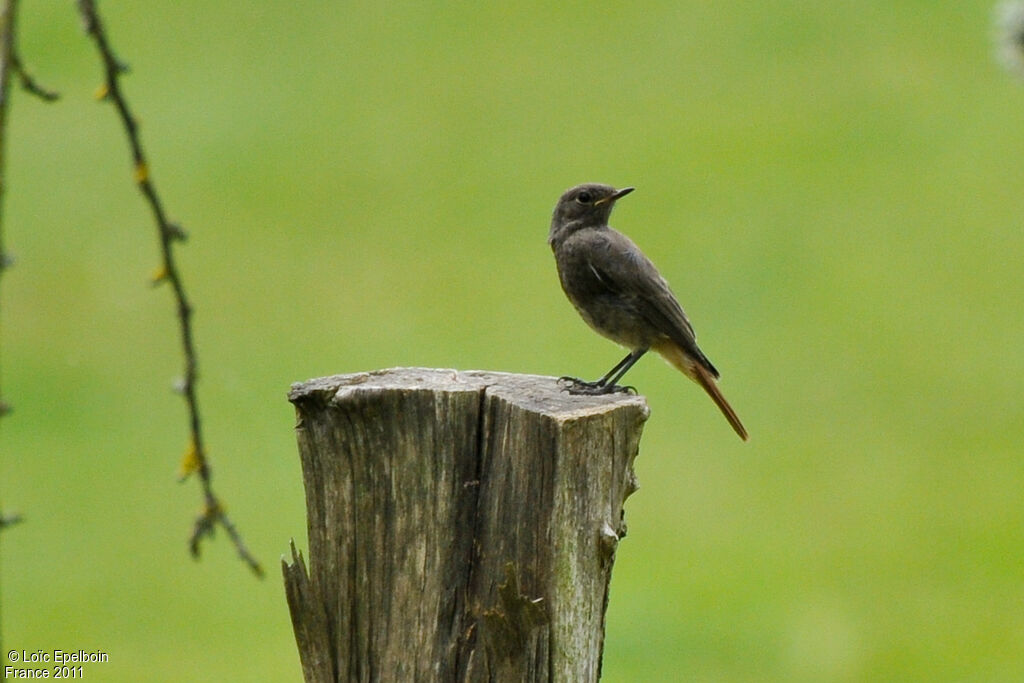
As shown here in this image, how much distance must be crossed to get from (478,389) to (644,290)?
1538 mm

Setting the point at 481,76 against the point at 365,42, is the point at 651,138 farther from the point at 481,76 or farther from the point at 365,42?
the point at 365,42

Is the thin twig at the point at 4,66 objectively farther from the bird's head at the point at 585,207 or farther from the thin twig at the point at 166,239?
the bird's head at the point at 585,207

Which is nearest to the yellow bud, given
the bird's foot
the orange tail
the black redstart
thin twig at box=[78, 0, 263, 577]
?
thin twig at box=[78, 0, 263, 577]

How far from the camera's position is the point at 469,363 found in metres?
11.4

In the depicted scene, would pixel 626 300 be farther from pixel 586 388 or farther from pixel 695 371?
pixel 586 388

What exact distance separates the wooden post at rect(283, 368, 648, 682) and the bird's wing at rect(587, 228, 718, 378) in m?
1.42

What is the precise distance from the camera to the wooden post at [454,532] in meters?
3.57

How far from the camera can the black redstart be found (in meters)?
5.20

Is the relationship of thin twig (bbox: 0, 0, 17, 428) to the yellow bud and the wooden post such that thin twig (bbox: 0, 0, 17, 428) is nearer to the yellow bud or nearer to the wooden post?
the yellow bud

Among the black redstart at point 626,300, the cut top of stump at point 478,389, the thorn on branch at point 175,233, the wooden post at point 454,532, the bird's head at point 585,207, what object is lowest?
the wooden post at point 454,532

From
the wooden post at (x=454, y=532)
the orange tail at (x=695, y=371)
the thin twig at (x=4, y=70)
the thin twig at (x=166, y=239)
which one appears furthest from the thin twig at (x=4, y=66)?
the orange tail at (x=695, y=371)

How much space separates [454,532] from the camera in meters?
3.66

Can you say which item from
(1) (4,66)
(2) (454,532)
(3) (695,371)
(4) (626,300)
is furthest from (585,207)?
(1) (4,66)

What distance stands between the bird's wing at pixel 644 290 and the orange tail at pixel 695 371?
0.28 ft
